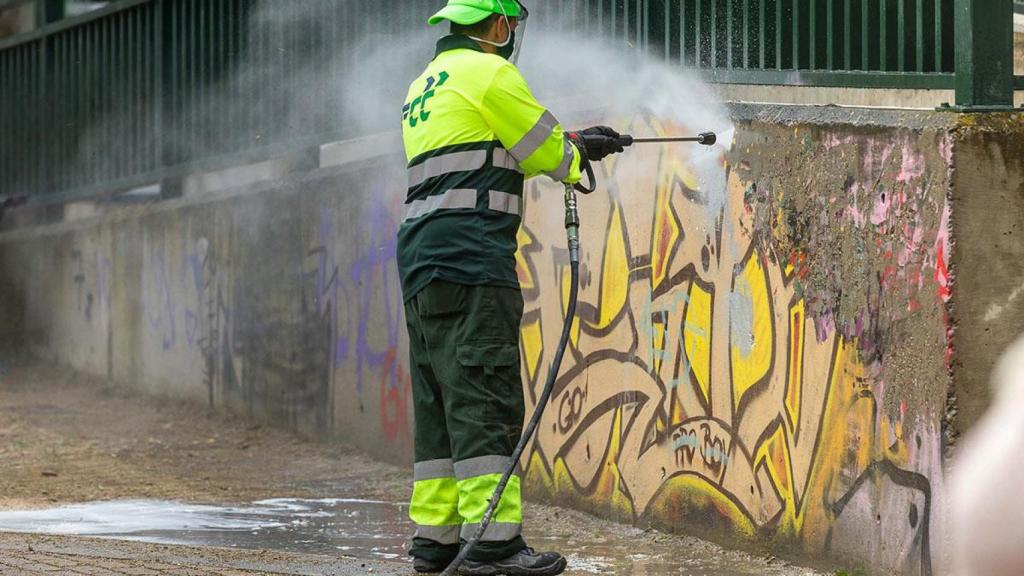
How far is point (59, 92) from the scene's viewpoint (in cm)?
1305

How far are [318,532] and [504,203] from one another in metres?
1.95

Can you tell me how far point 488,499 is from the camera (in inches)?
200

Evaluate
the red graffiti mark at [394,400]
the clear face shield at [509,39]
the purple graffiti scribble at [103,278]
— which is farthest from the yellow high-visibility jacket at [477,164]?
the purple graffiti scribble at [103,278]

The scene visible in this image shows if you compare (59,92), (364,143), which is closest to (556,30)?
(364,143)

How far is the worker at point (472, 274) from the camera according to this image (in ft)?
16.8

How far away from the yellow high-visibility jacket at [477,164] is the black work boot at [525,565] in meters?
0.89

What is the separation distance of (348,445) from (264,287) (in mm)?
1458

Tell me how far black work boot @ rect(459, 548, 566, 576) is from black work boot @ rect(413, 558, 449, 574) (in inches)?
7.1

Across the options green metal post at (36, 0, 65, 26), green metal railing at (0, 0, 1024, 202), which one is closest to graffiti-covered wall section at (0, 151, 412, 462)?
green metal railing at (0, 0, 1024, 202)

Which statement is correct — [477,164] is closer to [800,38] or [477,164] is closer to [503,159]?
[503,159]

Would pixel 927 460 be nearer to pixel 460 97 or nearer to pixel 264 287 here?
pixel 460 97

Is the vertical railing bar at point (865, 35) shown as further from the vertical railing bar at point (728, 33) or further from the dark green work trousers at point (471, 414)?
the dark green work trousers at point (471, 414)

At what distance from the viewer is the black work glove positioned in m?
5.39

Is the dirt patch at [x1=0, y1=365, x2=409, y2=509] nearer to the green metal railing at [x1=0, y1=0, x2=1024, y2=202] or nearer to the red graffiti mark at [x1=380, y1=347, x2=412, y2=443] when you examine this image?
the red graffiti mark at [x1=380, y1=347, x2=412, y2=443]
